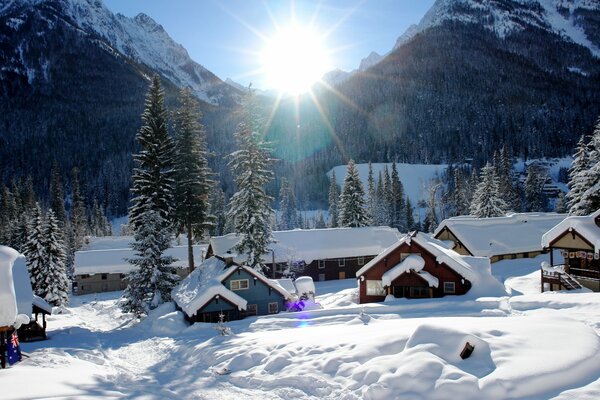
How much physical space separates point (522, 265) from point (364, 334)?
31523 mm

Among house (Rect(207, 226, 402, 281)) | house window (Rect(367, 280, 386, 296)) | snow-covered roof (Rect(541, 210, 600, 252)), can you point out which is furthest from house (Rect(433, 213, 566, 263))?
house window (Rect(367, 280, 386, 296))

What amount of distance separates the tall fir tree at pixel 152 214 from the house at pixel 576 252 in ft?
97.6

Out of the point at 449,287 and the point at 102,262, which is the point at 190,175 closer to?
the point at 449,287

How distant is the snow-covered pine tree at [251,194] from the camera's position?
36062mm

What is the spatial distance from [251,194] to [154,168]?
28.5ft

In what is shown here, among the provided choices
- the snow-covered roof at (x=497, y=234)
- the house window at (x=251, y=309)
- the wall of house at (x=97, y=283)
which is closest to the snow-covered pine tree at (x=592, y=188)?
the snow-covered roof at (x=497, y=234)

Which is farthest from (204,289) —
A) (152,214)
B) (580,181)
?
(580,181)

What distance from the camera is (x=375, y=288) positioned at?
34250 mm

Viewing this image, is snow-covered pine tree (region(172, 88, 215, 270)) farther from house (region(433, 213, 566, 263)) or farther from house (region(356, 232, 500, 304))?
house (region(433, 213, 566, 263))

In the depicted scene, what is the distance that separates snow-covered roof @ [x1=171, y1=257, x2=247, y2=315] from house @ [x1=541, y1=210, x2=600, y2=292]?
2312 centimetres

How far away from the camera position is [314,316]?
2733cm

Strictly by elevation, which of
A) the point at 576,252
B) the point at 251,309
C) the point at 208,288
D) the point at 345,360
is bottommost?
the point at 251,309

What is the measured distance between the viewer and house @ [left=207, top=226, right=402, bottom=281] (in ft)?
157

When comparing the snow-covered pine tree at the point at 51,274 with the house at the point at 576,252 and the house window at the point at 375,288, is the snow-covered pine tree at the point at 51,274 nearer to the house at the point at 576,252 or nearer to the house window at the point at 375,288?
the house window at the point at 375,288
